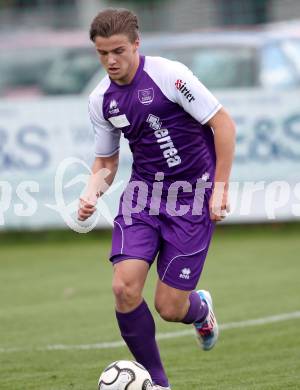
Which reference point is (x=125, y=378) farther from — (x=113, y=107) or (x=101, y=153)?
(x=113, y=107)

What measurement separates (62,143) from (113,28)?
7.63 metres

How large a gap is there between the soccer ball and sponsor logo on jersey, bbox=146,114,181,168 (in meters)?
1.19

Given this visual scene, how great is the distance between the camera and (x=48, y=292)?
10812 mm

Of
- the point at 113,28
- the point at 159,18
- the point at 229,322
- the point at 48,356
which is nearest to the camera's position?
the point at 113,28

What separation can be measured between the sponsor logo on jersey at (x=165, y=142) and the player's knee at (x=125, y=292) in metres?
0.78

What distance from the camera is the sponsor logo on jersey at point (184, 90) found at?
6520 millimetres

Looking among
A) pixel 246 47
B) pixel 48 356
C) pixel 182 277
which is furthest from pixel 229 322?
pixel 246 47

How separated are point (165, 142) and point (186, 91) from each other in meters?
0.33

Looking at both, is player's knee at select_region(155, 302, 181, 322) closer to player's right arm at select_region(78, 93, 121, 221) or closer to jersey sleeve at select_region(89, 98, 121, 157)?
player's right arm at select_region(78, 93, 121, 221)

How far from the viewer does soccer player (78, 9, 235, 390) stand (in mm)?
6422

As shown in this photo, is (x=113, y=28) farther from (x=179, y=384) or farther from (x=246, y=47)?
(x=246, y=47)

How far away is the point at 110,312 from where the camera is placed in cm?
966

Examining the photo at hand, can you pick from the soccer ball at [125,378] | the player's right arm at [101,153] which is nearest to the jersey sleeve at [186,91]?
the player's right arm at [101,153]

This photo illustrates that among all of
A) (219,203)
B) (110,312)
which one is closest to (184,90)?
(219,203)
